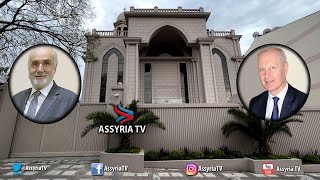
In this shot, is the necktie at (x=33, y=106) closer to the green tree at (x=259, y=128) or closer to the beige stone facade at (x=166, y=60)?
the green tree at (x=259, y=128)

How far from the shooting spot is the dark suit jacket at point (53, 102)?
13.9 ft

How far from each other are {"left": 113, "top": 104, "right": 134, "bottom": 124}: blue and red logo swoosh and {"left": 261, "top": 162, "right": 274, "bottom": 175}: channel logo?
5780 millimetres

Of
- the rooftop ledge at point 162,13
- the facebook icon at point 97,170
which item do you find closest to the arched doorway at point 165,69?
the rooftop ledge at point 162,13

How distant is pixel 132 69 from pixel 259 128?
10.3m

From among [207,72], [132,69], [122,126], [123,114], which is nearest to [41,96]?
[123,114]

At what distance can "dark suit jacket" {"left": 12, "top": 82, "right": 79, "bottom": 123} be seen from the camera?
4234 millimetres

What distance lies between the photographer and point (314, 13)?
15.6m

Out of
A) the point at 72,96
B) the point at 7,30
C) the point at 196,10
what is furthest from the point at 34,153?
the point at 196,10

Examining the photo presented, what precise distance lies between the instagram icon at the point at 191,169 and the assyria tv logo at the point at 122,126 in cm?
245

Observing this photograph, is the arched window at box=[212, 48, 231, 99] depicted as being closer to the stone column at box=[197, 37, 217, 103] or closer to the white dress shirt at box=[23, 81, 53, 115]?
the stone column at box=[197, 37, 217, 103]

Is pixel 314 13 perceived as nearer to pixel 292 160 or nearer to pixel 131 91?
pixel 292 160

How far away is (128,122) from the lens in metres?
7.57

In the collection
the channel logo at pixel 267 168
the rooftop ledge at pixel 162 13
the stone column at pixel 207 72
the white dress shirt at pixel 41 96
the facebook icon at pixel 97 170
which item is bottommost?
the channel logo at pixel 267 168

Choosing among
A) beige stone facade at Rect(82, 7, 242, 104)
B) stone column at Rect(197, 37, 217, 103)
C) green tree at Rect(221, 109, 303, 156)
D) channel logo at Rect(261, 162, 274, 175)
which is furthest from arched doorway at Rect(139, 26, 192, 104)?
channel logo at Rect(261, 162, 274, 175)
